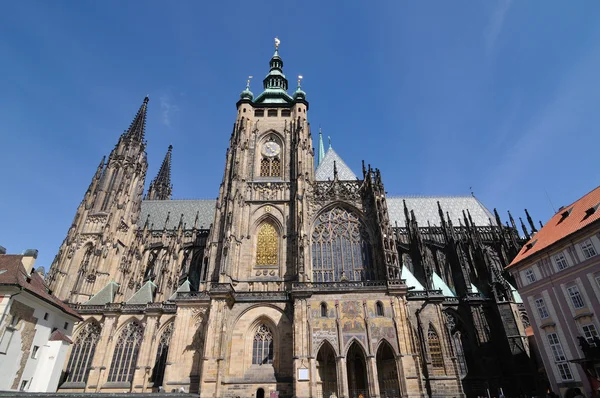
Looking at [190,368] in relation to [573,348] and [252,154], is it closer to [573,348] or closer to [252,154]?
[252,154]

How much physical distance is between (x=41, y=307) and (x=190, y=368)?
1151 centimetres

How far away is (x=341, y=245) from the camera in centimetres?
2997

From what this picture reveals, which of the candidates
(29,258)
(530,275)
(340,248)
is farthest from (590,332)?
(29,258)

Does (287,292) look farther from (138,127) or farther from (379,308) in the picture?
(138,127)

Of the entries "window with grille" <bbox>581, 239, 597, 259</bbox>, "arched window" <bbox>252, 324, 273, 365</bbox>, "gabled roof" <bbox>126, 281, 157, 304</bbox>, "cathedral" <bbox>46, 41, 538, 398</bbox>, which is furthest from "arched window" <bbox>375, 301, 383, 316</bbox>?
"gabled roof" <bbox>126, 281, 157, 304</bbox>

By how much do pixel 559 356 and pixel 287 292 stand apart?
18.4m

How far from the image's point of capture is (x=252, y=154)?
35.2m

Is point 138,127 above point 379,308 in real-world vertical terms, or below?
above

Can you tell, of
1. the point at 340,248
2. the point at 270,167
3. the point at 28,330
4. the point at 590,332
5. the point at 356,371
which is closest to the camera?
the point at 590,332

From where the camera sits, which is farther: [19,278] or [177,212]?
[177,212]

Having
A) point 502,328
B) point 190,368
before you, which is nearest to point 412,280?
point 502,328

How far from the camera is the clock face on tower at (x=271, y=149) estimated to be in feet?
117

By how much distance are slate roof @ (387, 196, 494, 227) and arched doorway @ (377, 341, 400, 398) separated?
18.3 m

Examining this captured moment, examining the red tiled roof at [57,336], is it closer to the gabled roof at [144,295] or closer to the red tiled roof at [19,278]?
the red tiled roof at [19,278]
